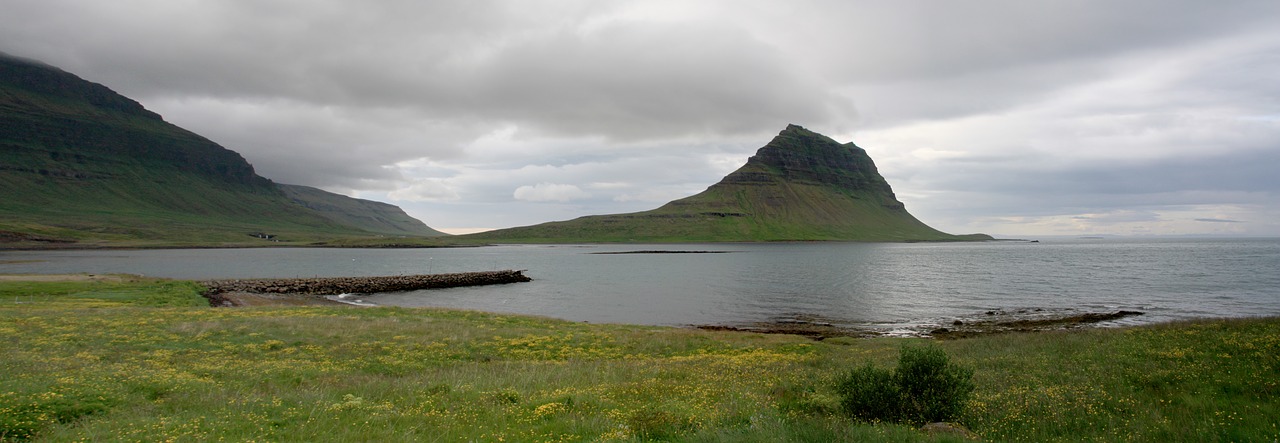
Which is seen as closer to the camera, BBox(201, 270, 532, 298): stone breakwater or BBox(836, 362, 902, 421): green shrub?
BBox(836, 362, 902, 421): green shrub

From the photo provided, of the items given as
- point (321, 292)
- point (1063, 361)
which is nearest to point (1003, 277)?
point (1063, 361)

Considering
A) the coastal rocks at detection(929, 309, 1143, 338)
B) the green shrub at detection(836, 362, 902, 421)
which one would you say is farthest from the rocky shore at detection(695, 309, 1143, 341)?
the green shrub at detection(836, 362, 902, 421)

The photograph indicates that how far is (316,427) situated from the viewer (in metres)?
11.0

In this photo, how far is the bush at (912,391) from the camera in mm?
11812

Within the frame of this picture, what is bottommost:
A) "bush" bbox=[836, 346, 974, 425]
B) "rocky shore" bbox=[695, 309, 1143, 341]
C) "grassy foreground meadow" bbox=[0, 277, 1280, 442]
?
"rocky shore" bbox=[695, 309, 1143, 341]

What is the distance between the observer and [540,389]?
15805mm

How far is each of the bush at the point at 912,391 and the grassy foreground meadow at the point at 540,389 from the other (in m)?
0.46

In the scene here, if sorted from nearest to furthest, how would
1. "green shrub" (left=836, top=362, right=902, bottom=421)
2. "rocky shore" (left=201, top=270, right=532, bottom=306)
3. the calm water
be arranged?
"green shrub" (left=836, top=362, right=902, bottom=421) → the calm water → "rocky shore" (left=201, top=270, right=532, bottom=306)

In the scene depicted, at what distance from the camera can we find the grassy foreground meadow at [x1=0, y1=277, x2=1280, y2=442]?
10562mm

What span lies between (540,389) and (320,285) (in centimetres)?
8148

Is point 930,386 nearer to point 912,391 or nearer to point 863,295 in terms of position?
point 912,391

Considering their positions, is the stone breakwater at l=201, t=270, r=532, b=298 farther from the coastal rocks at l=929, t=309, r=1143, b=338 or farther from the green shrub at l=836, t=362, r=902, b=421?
the coastal rocks at l=929, t=309, r=1143, b=338

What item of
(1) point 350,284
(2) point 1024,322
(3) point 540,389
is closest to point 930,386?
(3) point 540,389

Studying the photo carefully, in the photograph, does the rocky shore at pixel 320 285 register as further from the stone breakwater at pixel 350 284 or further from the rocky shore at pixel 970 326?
the rocky shore at pixel 970 326
